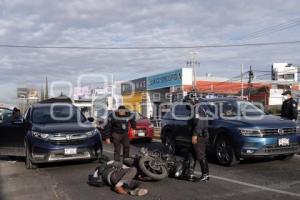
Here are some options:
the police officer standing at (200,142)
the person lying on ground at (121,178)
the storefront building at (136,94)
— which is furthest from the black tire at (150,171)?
the storefront building at (136,94)

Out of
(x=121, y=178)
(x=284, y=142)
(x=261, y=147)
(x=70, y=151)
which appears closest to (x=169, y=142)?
(x=70, y=151)

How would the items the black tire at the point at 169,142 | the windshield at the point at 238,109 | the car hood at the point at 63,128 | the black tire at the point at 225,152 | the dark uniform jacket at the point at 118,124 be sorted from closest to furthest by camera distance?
1. the black tire at the point at 225,152
2. the dark uniform jacket at the point at 118,124
3. the car hood at the point at 63,128
4. the windshield at the point at 238,109
5. the black tire at the point at 169,142

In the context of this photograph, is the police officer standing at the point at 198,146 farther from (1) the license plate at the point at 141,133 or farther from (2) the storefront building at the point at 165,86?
(2) the storefront building at the point at 165,86

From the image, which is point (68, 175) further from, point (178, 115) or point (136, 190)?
point (178, 115)

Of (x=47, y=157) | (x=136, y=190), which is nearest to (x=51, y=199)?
(x=136, y=190)

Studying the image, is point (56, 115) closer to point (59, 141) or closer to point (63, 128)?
point (63, 128)

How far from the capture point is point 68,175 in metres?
A: 11.1

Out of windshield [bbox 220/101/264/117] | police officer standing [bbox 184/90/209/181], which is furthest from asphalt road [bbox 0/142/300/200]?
windshield [bbox 220/101/264/117]

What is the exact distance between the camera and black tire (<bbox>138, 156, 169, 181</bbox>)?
9.27 meters

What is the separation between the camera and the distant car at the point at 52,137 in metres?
11.8

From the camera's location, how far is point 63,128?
1212 centimetres

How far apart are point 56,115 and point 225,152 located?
15.7 ft

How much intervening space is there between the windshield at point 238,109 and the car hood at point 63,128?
134 inches

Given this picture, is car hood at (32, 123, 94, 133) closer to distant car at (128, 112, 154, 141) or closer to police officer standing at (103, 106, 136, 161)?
police officer standing at (103, 106, 136, 161)
